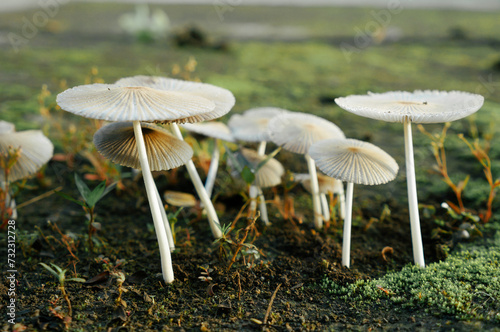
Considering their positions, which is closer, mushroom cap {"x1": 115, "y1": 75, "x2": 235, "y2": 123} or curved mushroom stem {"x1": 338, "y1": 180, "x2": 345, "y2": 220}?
mushroom cap {"x1": 115, "y1": 75, "x2": 235, "y2": 123}

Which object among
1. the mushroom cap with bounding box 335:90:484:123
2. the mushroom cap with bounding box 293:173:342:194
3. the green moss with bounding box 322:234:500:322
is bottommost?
the green moss with bounding box 322:234:500:322

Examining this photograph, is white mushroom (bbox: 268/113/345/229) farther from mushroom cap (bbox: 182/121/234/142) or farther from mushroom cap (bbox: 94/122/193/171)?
mushroom cap (bbox: 94/122/193/171)

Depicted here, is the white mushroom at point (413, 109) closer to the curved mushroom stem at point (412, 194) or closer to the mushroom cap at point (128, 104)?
the curved mushroom stem at point (412, 194)

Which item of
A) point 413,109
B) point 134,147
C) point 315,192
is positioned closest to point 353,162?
point 413,109

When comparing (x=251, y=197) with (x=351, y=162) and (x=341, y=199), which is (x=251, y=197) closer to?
(x=341, y=199)

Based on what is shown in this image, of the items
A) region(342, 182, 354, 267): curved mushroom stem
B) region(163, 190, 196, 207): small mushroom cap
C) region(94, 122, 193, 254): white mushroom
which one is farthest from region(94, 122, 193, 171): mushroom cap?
region(342, 182, 354, 267): curved mushroom stem

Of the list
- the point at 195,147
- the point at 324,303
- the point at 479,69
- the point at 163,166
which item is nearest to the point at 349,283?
the point at 324,303

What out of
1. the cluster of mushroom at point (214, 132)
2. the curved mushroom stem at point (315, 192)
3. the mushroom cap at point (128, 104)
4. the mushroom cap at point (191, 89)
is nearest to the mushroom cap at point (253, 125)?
the cluster of mushroom at point (214, 132)

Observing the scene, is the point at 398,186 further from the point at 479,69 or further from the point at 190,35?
the point at 190,35
